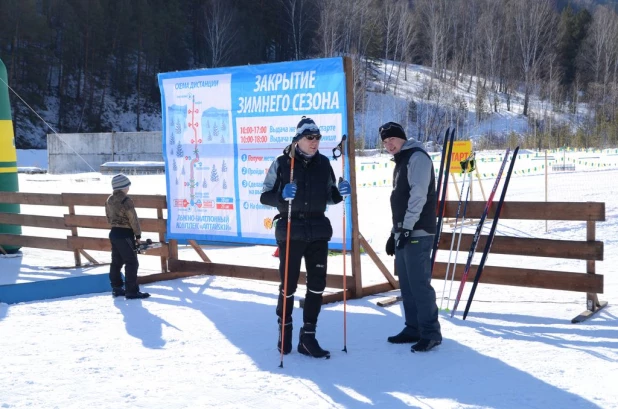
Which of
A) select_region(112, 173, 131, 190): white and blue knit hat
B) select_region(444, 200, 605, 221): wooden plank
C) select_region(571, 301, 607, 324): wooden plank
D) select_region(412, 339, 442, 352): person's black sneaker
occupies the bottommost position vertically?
select_region(571, 301, 607, 324): wooden plank

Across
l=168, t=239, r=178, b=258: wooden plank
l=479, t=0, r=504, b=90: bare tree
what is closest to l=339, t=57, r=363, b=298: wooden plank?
l=168, t=239, r=178, b=258: wooden plank

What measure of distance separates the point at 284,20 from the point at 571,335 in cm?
6115

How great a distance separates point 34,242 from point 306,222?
754 cm

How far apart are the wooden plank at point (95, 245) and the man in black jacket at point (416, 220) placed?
15.6 ft

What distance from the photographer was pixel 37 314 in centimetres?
770

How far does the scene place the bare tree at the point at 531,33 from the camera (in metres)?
57.0

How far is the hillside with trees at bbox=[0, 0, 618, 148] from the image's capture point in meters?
50.6

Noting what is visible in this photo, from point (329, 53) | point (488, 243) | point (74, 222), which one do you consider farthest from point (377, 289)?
point (329, 53)

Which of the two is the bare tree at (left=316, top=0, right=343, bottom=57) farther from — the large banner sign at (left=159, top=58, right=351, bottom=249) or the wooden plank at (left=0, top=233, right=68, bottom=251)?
the large banner sign at (left=159, top=58, right=351, bottom=249)

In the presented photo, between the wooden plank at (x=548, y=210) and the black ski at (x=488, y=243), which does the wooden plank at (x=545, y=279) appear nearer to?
the black ski at (x=488, y=243)

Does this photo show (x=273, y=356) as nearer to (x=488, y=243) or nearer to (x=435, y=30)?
(x=488, y=243)

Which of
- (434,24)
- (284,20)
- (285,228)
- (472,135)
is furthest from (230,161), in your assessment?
(284,20)

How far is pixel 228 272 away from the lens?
9.29 m

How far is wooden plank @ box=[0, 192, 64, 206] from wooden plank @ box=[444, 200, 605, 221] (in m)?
6.33
